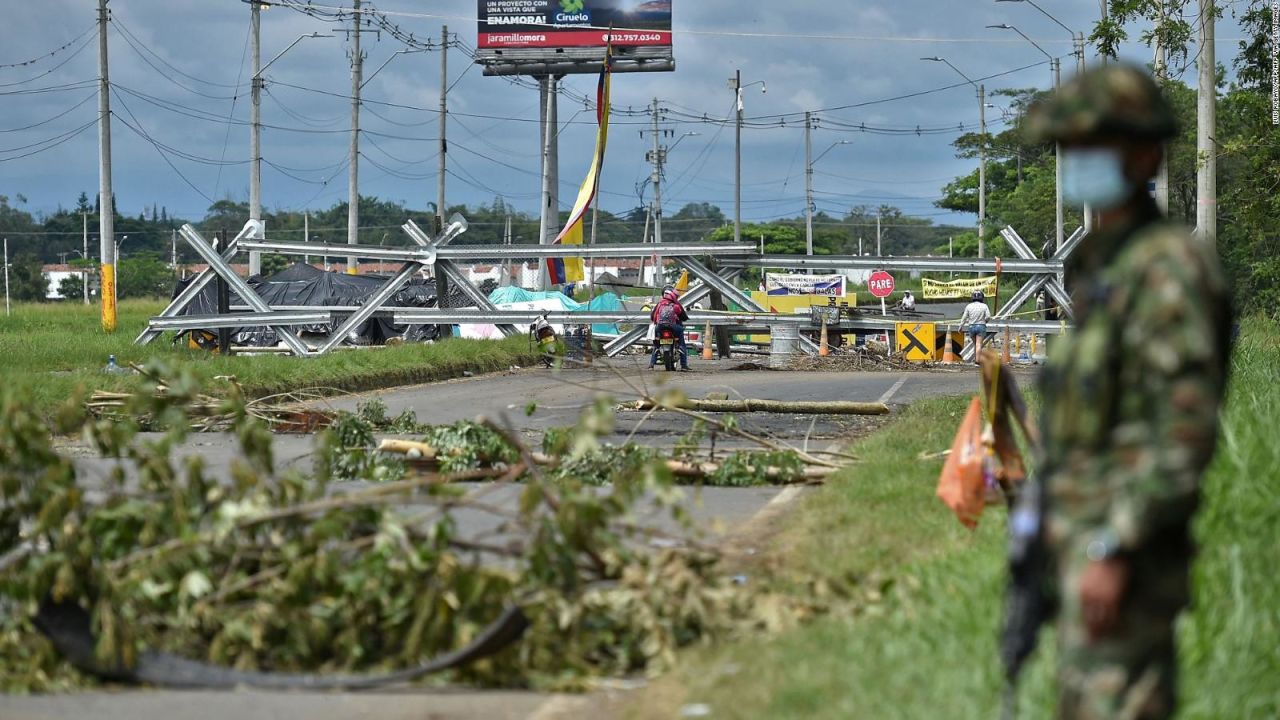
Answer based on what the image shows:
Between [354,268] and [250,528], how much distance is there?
42.9 meters

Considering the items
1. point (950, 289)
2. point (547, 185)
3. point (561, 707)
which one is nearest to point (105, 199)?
point (547, 185)

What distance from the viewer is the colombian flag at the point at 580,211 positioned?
33.0m

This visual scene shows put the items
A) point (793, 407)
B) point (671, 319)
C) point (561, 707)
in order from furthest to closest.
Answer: point (671, 319), point (793, 407), point (561, 707)

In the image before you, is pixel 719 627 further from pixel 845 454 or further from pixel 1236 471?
pixel 845 454

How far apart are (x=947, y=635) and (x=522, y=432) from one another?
9.81 metres

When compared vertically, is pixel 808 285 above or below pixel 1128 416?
above

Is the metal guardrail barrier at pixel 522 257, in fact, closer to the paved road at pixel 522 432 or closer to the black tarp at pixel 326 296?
the paved road at pixel 522 432

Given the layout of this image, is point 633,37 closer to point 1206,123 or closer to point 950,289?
point 950,289

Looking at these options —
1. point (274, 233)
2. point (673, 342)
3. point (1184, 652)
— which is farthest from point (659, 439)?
point (274, 233)

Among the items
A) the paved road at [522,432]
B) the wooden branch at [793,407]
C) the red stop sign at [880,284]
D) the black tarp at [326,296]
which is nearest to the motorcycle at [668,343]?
the paved road at [522,432]

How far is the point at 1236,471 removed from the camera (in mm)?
7035

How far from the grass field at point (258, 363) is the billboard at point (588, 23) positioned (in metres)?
30.9

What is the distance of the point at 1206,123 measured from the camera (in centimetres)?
1948

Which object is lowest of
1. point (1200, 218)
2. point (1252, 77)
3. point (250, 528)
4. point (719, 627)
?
point (719, 627)
